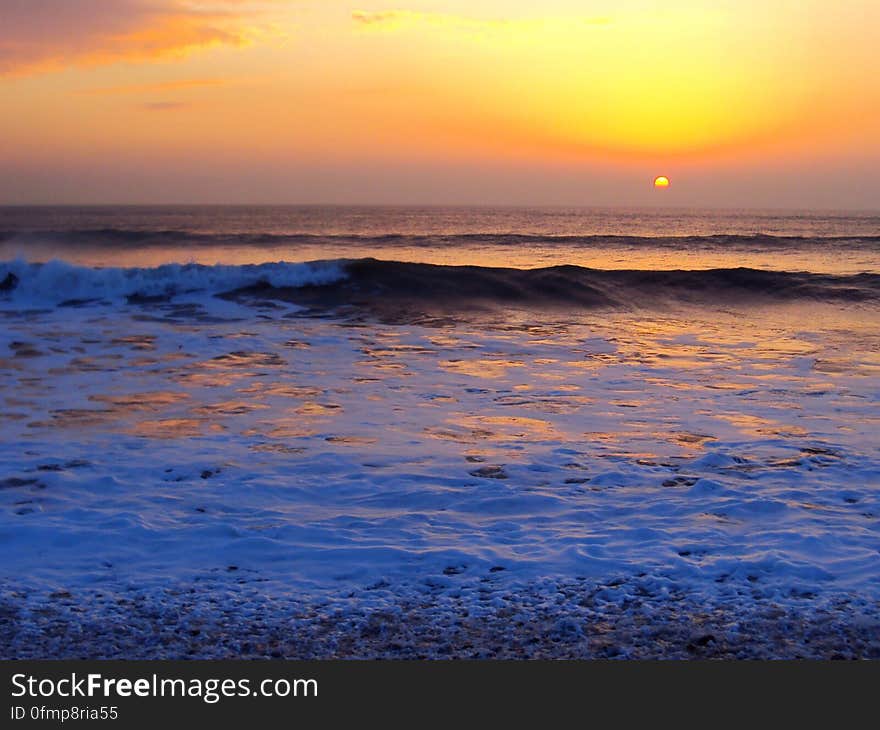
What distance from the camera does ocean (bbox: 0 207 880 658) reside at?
4059mm

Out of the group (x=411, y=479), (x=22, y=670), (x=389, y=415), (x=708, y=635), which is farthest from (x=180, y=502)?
(x=708, y=635)

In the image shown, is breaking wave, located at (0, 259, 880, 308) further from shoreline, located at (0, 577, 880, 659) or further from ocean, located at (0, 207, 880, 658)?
shoreline, located at (0, 577, 880, 659)

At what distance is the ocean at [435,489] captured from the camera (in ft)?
13.3

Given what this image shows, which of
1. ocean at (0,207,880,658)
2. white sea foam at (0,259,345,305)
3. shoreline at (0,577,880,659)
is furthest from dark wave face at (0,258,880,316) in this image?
shoreline at (0,577,880,659)

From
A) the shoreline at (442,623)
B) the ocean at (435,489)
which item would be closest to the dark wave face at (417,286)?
the ocean at (435,489)

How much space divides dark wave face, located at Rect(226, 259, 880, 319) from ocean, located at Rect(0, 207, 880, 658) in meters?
4.54

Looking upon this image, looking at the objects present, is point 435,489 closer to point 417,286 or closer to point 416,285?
point 417,286

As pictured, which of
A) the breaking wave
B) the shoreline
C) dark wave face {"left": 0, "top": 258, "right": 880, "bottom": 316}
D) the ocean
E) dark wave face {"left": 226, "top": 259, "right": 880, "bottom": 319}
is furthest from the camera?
the breaking wave

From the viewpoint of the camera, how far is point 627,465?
6.56 meters

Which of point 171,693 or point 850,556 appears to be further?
point 850,556

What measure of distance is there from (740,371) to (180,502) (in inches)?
279

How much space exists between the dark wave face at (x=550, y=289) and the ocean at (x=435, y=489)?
14.9 ft

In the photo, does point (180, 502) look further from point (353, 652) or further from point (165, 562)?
point (353, 652)

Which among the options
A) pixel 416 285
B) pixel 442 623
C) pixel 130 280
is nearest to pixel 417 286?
pixel 416 285
